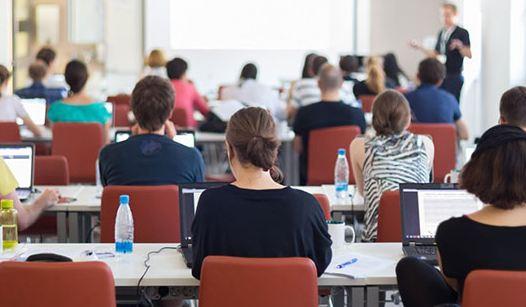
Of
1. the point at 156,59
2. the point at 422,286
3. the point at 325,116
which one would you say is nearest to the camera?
the point at 422,286

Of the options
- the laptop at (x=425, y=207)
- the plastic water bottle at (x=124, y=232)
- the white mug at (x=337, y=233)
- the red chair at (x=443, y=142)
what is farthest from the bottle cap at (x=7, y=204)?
the red chair at (x=443, y=142)

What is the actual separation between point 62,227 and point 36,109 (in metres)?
4.47

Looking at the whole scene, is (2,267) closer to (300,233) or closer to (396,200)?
(300,233)

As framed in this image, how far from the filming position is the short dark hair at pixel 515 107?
5.18 m

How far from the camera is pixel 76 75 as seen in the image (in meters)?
8.80

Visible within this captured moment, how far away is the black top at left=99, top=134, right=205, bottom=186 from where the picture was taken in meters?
5.26

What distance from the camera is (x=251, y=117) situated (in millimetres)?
3811

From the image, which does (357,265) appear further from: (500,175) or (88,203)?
(88,203)

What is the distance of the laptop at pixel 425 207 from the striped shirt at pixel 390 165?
0.97 metres

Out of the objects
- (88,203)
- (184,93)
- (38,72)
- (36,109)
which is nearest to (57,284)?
(88,203)

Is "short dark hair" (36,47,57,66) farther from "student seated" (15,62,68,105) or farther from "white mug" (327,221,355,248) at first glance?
"white mug" (327,221,355,248)

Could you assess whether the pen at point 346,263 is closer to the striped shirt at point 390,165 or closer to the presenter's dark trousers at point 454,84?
the striped shirt at point 390,165

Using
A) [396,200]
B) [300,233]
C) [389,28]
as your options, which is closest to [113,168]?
[396,200]

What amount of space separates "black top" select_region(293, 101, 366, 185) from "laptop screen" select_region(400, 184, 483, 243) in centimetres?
382
